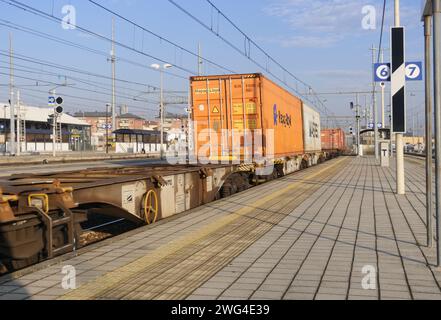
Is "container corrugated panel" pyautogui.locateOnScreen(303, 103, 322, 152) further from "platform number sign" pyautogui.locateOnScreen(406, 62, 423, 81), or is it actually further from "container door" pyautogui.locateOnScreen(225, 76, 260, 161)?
"platform number sign" pyautogui.locateOnScreen(406, 62, 423, 81)

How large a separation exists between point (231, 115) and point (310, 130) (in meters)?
14.8

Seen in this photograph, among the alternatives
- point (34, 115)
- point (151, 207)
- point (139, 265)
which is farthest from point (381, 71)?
point (34, 115)

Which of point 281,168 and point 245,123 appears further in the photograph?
point 281,168

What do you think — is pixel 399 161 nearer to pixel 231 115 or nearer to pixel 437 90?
pixel 231 115

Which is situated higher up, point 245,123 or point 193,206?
point 245,123

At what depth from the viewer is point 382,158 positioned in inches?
1137

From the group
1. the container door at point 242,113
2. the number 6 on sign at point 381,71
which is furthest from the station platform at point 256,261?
the number 6 on sign at point 381,71

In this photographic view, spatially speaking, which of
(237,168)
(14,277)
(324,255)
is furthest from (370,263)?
(237,168)

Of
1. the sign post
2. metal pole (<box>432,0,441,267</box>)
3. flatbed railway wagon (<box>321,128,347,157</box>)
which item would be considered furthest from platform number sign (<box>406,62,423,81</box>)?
flatbed railway wagon (<box>321,128,347,157</box>)

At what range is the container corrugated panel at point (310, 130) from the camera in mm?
26703

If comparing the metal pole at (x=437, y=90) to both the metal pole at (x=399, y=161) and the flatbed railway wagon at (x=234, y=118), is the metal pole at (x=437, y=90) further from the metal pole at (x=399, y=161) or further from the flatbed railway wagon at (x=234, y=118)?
the flatbed railway wagon at (x=234, y=118)
